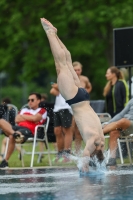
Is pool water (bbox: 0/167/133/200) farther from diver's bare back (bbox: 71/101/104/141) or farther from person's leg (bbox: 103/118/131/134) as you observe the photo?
person's leg (bbox: 103/118/131/134)

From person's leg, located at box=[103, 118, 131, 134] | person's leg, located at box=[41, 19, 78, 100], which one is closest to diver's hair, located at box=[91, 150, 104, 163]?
person's leg, located at box=[41, 19, 78, 100]

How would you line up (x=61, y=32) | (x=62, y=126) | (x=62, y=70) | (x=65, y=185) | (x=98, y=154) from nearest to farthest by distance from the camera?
(x=65, y=185) < (x=98, y=154) < (x=62, y=70) < (x=62, y=126) < (x=61, y=32)

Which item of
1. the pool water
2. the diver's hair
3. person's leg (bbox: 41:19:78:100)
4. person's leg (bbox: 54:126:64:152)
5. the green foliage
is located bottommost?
the pool water

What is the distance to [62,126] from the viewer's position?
1541cm

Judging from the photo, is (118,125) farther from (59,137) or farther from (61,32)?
(61,32)

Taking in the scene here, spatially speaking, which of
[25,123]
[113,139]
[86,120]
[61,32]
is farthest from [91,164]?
[61,32]

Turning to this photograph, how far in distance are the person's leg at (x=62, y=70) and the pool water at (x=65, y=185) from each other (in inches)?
44.9

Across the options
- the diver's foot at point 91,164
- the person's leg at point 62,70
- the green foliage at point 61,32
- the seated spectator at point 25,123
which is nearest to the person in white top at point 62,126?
the seated spectator at point 25,123

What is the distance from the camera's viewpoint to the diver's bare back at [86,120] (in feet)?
36.0

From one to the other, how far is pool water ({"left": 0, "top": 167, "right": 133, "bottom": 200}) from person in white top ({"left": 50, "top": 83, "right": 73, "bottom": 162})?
2776mm

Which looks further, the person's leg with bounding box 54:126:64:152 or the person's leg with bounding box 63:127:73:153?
the person's leg with bounding box 54:126:64:152

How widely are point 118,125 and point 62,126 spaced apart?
206 centimetres

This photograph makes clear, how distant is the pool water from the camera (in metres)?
8.20

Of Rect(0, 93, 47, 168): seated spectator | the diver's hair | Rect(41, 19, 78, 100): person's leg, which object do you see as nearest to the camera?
the diver's hair
